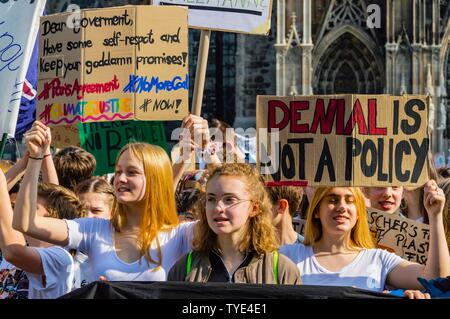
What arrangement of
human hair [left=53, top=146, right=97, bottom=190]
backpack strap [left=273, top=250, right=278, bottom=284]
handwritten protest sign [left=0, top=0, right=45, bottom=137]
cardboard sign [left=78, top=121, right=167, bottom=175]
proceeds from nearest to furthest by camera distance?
backpack strap [left=273, top=250, right=278, bottom=284]
handwritten protest sign [left=0, top=0, right=45, bottom=137]
human hair [left=53, top=146, right=97, bottom=190]
cardboard sign [left=78, top=121, right=167, bottom=175]

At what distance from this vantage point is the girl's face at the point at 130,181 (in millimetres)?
6004

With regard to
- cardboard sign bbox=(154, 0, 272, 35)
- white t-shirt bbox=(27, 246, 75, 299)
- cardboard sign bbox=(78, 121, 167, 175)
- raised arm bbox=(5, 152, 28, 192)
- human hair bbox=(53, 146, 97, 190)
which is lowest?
white t-shirt bbox=(27, 246, 75, 299)

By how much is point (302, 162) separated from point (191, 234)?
1030 millimetres

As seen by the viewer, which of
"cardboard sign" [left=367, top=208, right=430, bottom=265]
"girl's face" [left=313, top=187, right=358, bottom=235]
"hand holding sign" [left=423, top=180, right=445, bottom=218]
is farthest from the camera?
"cardboard sign" [left=367, top=208, right=430, bottom=265]

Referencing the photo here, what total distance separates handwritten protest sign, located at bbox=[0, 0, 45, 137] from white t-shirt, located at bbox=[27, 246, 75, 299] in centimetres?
192

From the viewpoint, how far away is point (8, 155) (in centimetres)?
2648

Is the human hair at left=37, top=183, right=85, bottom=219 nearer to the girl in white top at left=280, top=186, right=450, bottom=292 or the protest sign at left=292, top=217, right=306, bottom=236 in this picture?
the girl in white top at left=280, top=186, right=450, bottom=292

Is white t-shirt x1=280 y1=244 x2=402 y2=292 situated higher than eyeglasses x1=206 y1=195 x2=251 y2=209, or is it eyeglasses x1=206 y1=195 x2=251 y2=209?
eyeglasses x1=206 y1=195 x2=251 y2=209

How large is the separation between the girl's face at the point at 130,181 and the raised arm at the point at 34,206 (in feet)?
1.04

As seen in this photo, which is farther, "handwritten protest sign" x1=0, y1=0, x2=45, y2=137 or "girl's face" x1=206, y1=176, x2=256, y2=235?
"handwritten protest sign" x1=0, y1=0, x2=45, y2=137

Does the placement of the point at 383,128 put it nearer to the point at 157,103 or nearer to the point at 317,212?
the point at 317,212

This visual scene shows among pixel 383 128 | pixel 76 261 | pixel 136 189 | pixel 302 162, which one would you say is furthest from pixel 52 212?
pixel 383 128

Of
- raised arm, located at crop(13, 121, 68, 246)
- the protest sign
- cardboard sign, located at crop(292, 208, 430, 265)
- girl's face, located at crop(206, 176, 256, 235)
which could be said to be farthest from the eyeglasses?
the protest sign

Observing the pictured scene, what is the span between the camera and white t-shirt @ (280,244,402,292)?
19.6ft
